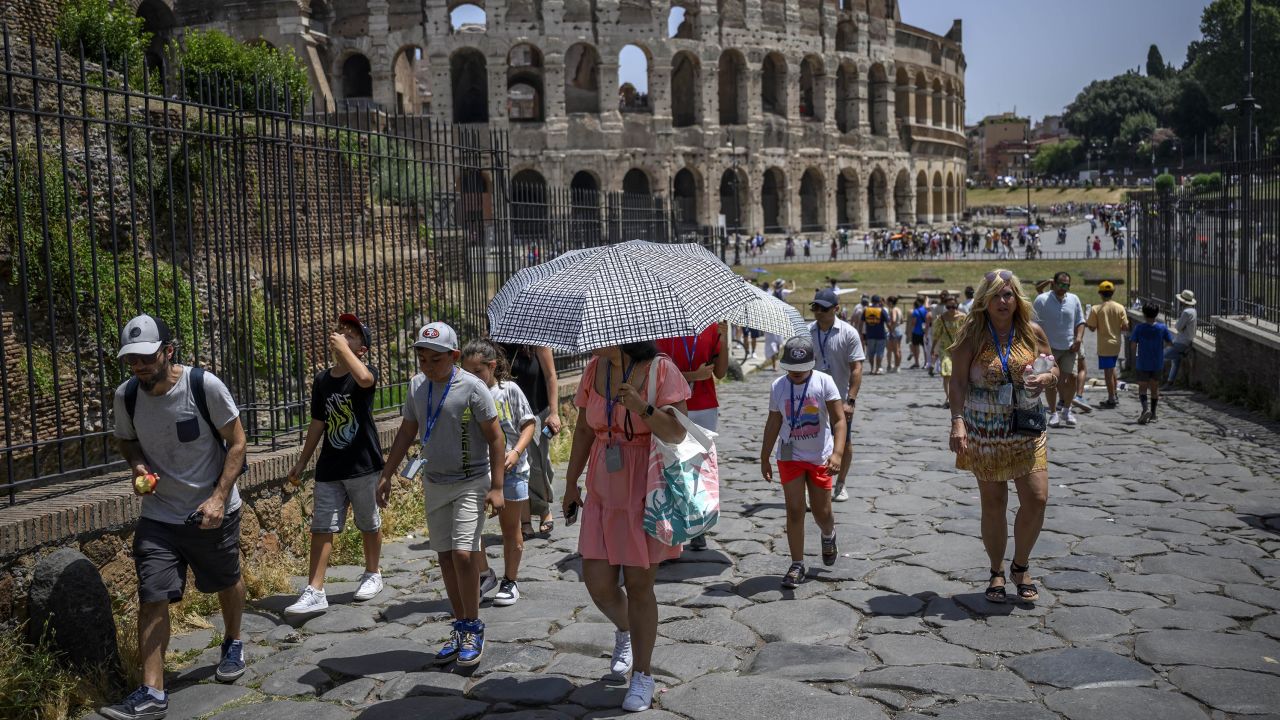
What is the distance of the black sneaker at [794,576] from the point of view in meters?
5.32

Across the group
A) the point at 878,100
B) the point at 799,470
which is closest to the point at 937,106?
the point at 878,100

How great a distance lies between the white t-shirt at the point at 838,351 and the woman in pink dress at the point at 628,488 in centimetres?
306

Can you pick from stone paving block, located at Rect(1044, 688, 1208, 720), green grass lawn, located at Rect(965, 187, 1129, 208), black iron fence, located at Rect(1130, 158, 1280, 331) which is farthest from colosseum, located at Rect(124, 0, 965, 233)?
Result: stone paving block, located at Rect(1044, 688, 1208, 720)

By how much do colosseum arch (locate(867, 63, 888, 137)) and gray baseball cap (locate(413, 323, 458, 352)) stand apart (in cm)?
4712

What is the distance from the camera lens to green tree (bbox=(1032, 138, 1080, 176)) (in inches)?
3450

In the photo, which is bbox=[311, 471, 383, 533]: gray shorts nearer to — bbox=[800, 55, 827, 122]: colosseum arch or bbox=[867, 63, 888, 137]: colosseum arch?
bbox=[800, 55, 827, 122]: colosseum arch

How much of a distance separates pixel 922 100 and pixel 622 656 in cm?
5175

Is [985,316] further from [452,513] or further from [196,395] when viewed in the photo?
[196,395]

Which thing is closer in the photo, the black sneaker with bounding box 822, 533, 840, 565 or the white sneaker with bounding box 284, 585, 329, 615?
the white sneaker with bounding box 284, 585, 329, 615

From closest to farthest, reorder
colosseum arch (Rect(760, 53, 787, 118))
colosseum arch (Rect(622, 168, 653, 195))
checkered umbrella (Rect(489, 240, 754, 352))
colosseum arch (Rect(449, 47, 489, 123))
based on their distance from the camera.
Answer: checkered umbrella (Rect(489, 240, 754, 352)) < colosseum arch (Rect(449, 47, 489, 123)) < colosseum arch (Rect(622, 168, 653, 195)) < colosseum arch (Rect(760, 53, 787, 118))

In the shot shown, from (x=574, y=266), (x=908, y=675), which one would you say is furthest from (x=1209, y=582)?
(x=574, y=266)

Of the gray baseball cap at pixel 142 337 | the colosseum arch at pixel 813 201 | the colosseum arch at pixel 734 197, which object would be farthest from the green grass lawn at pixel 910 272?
the gray baseball cap at pixel 142 337

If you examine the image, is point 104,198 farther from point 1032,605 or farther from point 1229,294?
point 1229,294

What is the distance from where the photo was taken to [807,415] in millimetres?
5398
